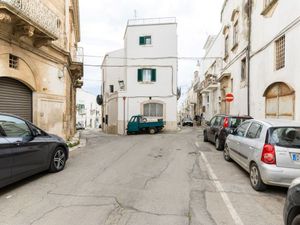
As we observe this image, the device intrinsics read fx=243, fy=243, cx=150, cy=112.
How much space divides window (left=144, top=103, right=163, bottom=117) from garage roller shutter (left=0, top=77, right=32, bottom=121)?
13905 mm

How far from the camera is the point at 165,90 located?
23.5m

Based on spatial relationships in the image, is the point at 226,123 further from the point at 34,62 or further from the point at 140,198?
the point at 34,62

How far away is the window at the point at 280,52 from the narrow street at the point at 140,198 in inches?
232

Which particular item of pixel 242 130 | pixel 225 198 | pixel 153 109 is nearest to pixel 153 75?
pixel 153 109

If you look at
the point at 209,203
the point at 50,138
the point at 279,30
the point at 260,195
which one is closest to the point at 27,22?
the point at 50,138

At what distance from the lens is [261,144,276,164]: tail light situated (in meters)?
4.92

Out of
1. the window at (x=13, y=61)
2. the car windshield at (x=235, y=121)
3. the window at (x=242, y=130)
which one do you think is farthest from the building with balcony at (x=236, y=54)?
the window at (x=13, y=61)

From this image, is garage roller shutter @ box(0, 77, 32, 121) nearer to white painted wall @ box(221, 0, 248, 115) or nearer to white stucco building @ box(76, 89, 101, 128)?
white painted wall @ box(221, 0, 248, 115)

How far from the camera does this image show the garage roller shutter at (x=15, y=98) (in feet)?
29.1

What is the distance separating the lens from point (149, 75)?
2367 cm

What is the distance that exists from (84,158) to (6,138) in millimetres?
3927

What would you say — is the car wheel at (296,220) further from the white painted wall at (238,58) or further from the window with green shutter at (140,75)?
the window with green shutter at (140,75)

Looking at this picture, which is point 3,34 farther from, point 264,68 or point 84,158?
point 264,68

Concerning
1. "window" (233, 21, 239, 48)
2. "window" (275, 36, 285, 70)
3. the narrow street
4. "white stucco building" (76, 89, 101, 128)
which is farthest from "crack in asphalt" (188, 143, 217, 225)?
"white stucco building" (76, 89, 101, 128)
